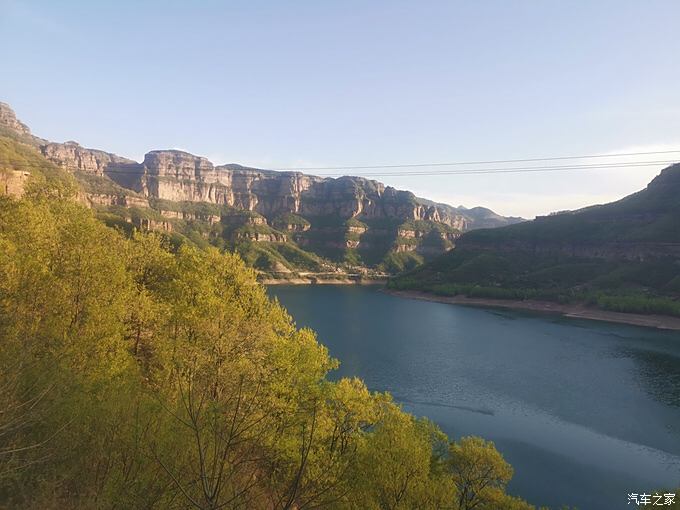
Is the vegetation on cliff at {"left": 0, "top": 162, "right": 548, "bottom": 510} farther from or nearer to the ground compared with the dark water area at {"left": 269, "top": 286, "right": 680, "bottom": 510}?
farther from the ground

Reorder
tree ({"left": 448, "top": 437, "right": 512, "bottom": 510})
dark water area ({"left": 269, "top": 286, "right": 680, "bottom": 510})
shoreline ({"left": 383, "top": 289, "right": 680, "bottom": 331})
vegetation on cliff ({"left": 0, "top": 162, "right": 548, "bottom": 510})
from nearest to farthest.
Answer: vegetation on cliff ({"left": 0, "top": 162, "right": 548, "bottom": 510})
tree ({"left": 448, "top": 437, "right": 512, "bottom": 510})
dark water area ({"left": 269, "top": 286, "right": 680, "bottom": 510})
shoreline ({"left": 383, "top": 289, "right": 680, "bottom": 331})

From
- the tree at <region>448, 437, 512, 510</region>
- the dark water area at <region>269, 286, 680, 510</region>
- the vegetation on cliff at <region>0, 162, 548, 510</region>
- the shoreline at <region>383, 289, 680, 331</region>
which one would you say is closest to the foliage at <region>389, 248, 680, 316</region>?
the shoreline at <region>383, 289, 680, 331</region>

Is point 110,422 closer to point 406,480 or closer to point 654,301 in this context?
point 406,480

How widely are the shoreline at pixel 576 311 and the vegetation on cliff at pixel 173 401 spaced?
124 metres

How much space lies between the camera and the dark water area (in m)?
48.5

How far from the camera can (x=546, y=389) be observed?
7662 cm

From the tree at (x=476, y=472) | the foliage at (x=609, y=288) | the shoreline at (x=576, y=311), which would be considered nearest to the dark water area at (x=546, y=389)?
the shoreline at (x=576, y=311)

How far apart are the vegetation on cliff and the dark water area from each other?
58.4 feet

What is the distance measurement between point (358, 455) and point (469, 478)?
39.0ft

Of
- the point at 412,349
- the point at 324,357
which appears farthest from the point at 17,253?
the point at 412,349

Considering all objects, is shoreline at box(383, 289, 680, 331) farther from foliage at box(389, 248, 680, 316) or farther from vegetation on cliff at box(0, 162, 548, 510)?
vegetation on cliff at box(0, 162, 548, 510)

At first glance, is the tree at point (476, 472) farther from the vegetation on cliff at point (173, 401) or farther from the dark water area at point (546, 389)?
the dark water area at point (546, 389)

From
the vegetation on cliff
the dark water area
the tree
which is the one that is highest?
the vegetation on cliff

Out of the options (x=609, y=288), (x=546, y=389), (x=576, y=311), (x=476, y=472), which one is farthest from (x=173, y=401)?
(x=609, y=288)
